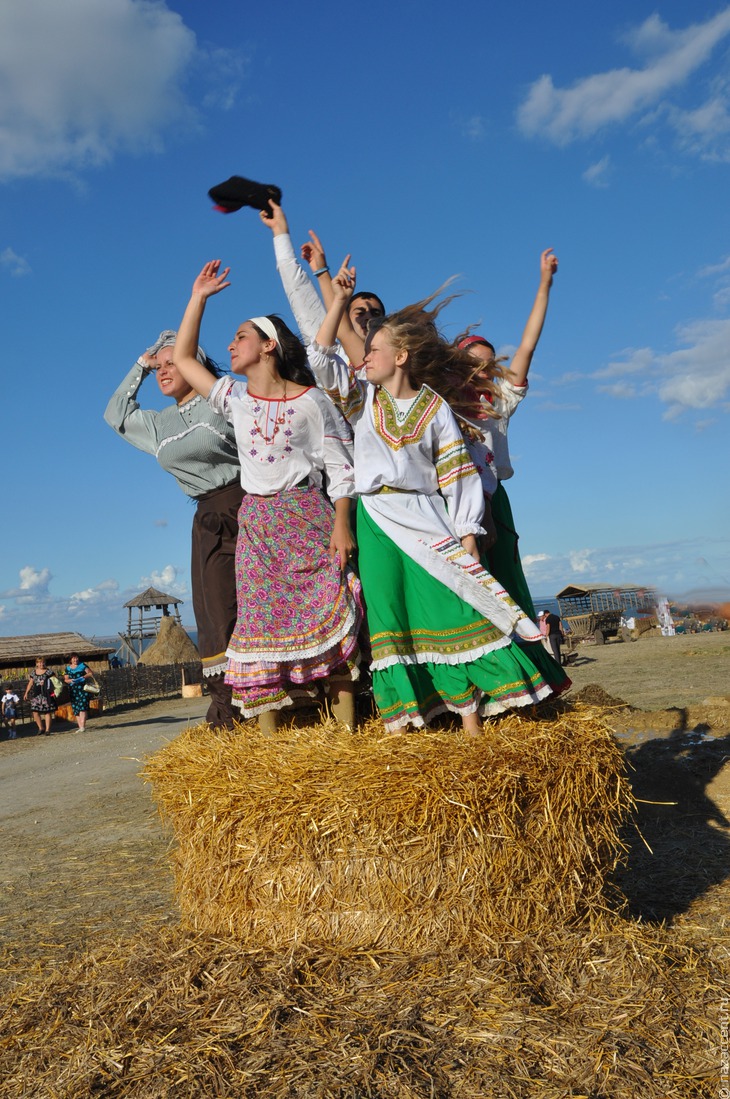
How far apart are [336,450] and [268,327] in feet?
2.24

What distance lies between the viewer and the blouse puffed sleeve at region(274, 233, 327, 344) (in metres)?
3.77

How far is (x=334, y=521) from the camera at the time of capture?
3781 millimetres

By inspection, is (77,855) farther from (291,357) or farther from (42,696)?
(42,696)

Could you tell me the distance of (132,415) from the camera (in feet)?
15.4

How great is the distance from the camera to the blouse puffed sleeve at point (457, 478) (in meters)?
3.51

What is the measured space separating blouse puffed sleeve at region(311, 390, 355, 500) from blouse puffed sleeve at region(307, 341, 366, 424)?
0.15 ft

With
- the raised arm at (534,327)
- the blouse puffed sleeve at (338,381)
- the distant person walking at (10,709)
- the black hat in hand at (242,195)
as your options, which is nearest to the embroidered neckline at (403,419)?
the blouse puffed sleeve at (338,381)

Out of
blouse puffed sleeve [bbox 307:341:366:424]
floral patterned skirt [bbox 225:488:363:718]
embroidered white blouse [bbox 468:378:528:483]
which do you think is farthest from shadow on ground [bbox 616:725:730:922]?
blouse puffed sleeve [bbox 307:341:366:424]

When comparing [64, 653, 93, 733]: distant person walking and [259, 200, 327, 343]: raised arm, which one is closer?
[259, 200, 327, 343]: raised arm

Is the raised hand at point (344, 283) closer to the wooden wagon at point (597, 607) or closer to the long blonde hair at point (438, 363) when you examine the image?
the long blonde hair at point (438, 363)

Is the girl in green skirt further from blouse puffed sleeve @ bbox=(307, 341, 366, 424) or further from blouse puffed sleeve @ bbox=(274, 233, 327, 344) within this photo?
blouse puffed sleeve @ bbox=(274, 233, 327, 344)

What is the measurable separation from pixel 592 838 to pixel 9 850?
4.39 metres

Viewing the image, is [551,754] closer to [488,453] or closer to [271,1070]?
[271,1070]

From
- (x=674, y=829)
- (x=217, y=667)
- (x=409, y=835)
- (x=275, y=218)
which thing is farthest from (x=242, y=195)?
(x=674, y=829)
